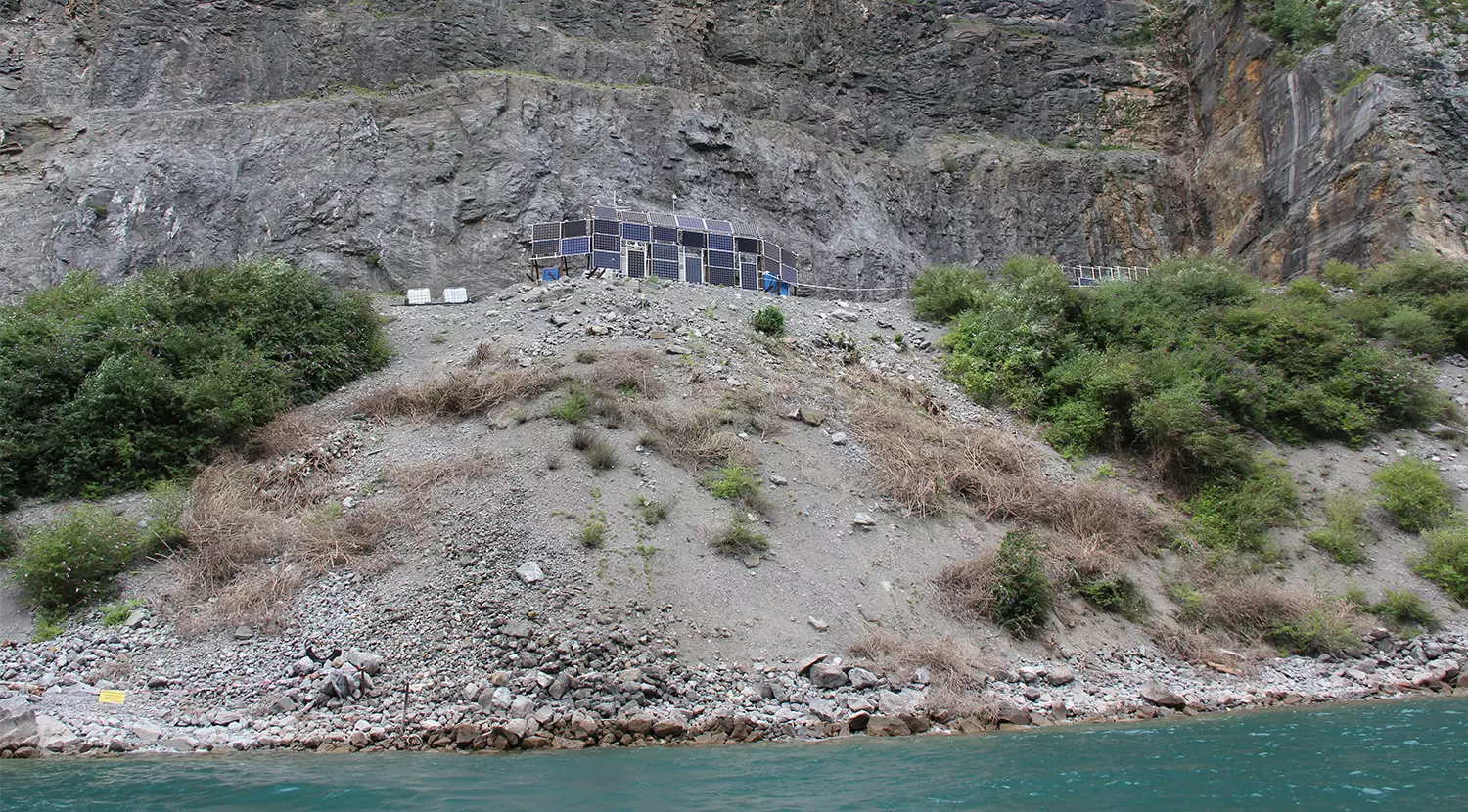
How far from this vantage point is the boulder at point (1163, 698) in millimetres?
12695

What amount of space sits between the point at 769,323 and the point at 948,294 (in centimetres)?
567

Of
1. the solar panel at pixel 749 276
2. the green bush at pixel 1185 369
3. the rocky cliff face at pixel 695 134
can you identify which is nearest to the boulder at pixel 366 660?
the green bush at pixel 1185 369

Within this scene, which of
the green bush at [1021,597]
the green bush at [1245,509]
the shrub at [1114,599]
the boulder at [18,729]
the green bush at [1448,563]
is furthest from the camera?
the green bush at [1245,509]

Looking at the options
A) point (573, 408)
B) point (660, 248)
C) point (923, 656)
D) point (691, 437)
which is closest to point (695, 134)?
point (660, 248)

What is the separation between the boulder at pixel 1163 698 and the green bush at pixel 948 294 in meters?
12.1

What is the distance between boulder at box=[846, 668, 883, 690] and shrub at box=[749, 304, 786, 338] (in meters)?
9.76

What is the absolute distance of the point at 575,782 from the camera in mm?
9250

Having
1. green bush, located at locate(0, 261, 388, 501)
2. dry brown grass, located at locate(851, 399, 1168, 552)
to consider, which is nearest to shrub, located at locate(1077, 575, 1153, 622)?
dry brown grass, located at locate(851, 399, 1168, 552)

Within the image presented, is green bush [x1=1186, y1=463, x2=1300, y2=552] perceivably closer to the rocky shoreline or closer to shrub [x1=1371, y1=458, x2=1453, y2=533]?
shrub [x1=1371, y1=458, x2=1453, y2=533]

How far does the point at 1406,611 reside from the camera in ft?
51.0

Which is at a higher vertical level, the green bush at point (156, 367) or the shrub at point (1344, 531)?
the green bush at point (156, 367)

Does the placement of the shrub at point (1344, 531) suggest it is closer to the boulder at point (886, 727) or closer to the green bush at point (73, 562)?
the boulder at point (886, 727)

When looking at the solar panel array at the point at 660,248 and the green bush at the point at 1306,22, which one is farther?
the green bush at the point at 1306,22

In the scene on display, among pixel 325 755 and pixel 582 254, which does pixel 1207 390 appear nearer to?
pixel 582 254
